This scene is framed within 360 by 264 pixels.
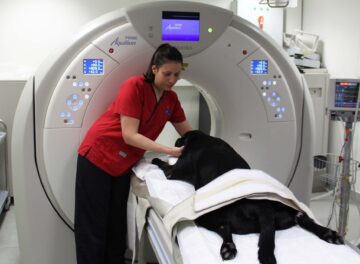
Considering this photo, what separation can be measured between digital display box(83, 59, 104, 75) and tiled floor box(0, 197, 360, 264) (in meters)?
1.24

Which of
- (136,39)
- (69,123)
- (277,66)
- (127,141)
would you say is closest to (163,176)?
(127,141)

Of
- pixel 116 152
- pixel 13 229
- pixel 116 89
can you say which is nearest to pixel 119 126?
pixel 116 152

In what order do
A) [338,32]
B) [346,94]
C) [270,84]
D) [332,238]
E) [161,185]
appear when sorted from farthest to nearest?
1. [338,32]
2. [270,84]
3. [346,94]
4. [161,185]
5. [332,238]

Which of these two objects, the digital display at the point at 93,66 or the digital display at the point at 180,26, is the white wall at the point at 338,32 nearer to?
the digital display at the point at 180,26

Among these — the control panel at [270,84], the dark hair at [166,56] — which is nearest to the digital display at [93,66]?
the dark hair at [166,56]

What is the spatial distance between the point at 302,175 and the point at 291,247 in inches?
47.3

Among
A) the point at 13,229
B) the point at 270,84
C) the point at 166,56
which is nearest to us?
the point at 166,56

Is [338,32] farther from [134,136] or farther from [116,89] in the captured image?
[134,136]

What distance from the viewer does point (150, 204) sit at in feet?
5.20

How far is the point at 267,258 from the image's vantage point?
3.53ft

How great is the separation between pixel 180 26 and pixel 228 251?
1.27 m

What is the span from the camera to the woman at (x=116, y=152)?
1.83 m

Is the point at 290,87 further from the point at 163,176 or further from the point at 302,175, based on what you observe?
the point at 163,176

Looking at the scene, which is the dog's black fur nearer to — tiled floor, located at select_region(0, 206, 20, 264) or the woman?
the woman
